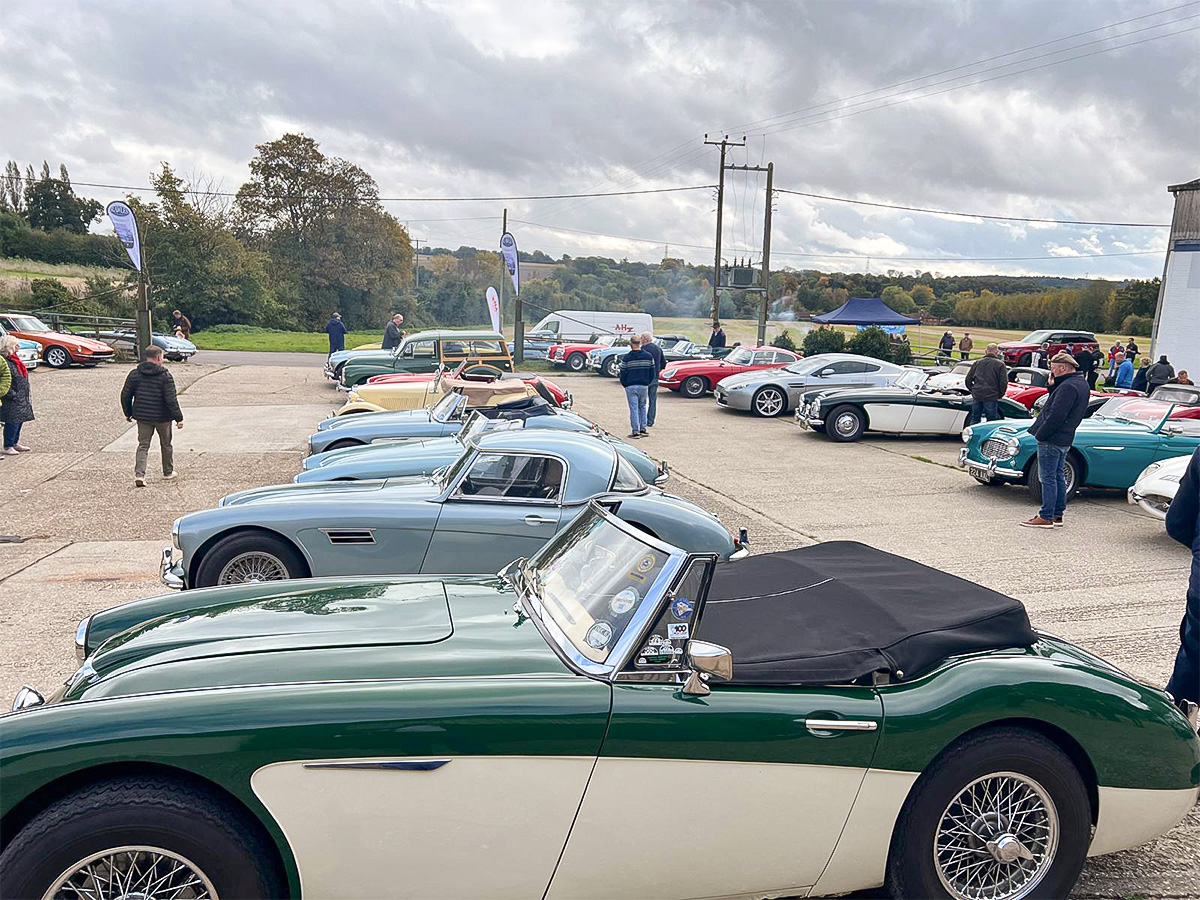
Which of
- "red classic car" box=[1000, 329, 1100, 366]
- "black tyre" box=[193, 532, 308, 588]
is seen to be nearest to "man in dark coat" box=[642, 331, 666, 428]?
"black tyre" box=[193, 532, 308, 588]

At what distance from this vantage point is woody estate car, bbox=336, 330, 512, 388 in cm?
1878

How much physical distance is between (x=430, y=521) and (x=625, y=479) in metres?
1.54

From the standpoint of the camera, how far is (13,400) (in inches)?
484

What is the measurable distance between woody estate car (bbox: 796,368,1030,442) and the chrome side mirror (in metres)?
13.8

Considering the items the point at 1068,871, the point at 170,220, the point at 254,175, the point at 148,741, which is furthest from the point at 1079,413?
the point at 254,175

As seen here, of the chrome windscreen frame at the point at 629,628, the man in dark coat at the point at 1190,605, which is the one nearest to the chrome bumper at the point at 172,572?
the chrome windscreen frame at the point at 629,628

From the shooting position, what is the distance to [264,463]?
40.5 ft

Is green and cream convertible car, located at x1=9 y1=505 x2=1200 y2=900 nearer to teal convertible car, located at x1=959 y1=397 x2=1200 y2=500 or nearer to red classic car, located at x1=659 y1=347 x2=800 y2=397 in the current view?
teal convertible car, located at x1=959 y1=397 x2=1200 y2=500

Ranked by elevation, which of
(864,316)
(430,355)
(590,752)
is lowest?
(590,752)

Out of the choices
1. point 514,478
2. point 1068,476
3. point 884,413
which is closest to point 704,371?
point 884,413

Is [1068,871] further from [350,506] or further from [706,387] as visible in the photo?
[706,387]

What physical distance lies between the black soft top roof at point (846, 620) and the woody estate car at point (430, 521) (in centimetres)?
167

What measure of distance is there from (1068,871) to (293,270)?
5365 centimetres

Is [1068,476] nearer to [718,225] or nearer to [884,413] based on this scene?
[884,413]
